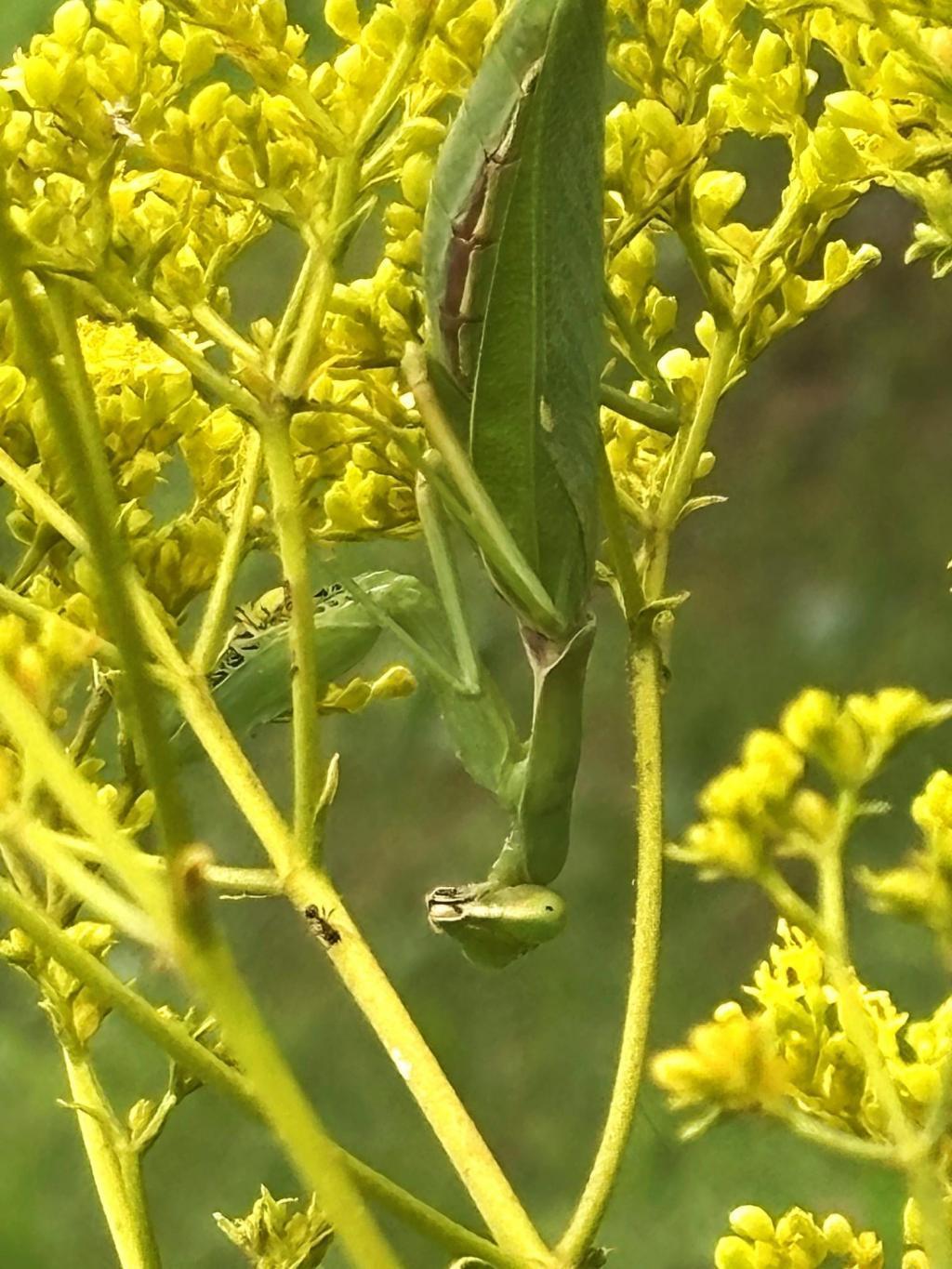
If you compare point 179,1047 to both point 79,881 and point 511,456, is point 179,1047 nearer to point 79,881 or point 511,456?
point 79,881

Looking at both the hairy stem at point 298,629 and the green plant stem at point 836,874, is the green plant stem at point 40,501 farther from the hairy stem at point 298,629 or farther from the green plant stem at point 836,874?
the green plant stem at point 836,874

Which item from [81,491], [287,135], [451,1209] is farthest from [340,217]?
[451,1209]

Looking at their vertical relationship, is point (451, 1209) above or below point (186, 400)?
below

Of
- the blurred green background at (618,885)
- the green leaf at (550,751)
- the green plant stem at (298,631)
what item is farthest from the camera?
the blurred green background at (618,885)

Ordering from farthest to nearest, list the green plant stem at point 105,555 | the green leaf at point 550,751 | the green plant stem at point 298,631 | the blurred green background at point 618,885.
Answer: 1. the blurred green background at point 618,885
2. the green leaf at point 550,751
3. the green plant stem at point 298,631
4. the green plant stem at point 105,555

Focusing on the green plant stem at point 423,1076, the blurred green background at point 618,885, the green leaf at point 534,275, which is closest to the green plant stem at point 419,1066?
the green plant stem at point 423,1076

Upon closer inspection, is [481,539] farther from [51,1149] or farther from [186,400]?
[51,1149]

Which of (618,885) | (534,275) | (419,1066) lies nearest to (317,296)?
(534,275)
